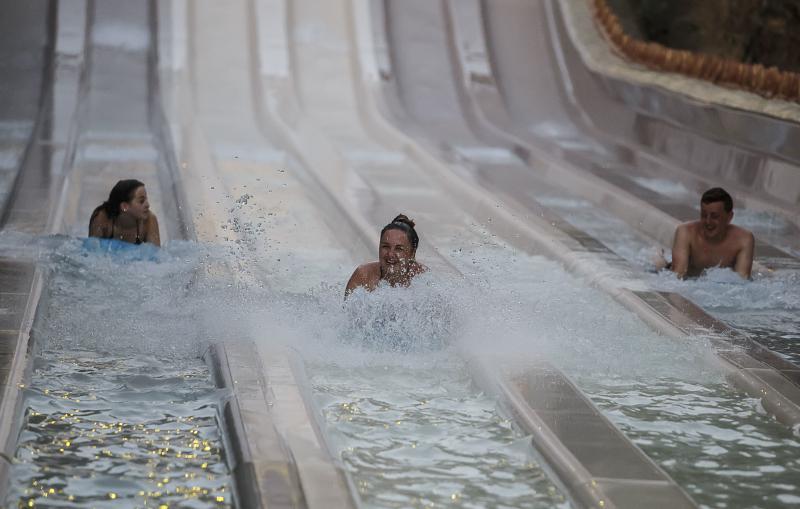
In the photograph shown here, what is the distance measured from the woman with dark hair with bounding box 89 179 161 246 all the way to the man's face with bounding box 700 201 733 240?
2558mm

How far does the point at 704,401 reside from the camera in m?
3.63

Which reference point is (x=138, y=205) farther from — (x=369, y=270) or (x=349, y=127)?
(x=349, y=127)

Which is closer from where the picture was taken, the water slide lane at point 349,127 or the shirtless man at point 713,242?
the shirtless man at point 713,242

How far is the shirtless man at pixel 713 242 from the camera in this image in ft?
17.3

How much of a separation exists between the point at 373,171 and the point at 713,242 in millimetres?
2891

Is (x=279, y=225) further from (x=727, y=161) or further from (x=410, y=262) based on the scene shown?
(x=727, y=161)

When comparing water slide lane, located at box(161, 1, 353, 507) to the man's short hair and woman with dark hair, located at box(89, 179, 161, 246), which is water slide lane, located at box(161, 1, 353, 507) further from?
the man's short hair

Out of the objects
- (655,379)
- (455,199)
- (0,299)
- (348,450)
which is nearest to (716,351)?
(655,379)

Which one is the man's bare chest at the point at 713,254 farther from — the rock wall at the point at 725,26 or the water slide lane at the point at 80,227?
the rock wall at the point at 725,26

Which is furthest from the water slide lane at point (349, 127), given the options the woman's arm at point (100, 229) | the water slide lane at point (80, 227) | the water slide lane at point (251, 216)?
the woman's arm at point (100, 229)

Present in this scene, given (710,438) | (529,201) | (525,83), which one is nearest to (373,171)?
(529,201)

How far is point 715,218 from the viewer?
525 cm

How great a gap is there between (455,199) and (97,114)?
3020 millimetres

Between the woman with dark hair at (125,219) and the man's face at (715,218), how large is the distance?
2558 millimetres
